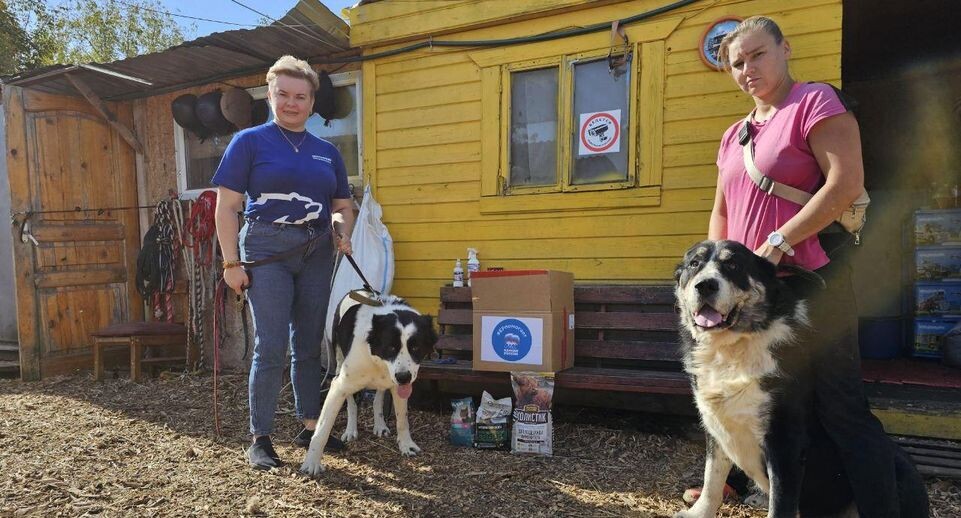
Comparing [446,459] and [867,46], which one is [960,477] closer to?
[446,459]

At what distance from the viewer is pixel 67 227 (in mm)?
5871

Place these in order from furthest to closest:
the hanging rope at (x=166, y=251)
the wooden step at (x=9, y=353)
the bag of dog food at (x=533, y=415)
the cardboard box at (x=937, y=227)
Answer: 1. the hanging rope at (x=166, y=251)
2. the wooden step at (x=9, y=353)
3. the cardboard box at (x=937, y=227)
4. the bag of dog food at (x=533, y=415)

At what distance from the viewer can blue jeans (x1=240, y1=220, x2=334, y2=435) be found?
2928 mm

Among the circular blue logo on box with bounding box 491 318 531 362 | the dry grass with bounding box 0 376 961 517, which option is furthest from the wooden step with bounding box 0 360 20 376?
the circular blue logo on box with bounding box 491 318 531 362

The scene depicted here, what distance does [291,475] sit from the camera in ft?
9.60

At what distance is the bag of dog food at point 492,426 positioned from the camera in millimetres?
3443

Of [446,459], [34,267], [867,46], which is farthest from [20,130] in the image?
[867,46]

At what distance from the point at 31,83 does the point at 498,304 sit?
5.51 meters

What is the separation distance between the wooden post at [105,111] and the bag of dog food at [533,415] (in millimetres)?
5714

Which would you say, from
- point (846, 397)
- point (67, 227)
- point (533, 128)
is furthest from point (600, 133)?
point (67, 227)

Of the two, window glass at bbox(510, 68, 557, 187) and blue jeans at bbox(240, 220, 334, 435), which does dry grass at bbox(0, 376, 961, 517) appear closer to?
blue jeans at bbox(240, 220, 334, 435)

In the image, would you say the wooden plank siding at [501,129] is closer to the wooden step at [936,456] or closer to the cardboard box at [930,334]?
the wooden step at [936,456]

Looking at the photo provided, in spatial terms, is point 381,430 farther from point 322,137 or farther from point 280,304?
point 322,137

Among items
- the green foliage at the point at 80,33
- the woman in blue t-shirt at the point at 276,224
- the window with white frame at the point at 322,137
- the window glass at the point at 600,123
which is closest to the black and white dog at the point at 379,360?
the woman in blue t-shirt at the point at 276,224
